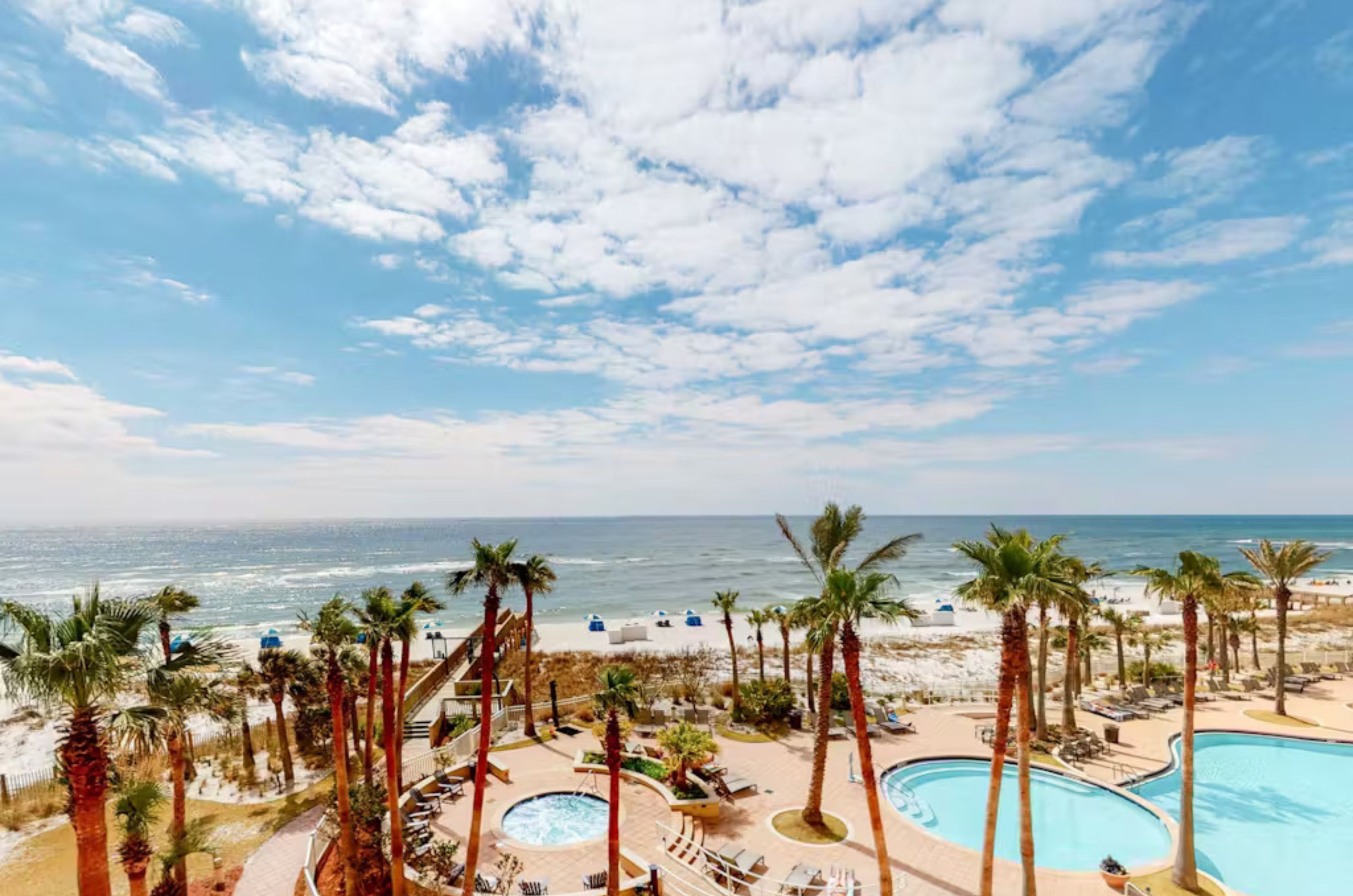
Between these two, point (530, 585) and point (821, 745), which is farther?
point (530, 585)

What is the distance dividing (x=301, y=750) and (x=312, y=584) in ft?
251

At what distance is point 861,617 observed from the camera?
14.0 metres

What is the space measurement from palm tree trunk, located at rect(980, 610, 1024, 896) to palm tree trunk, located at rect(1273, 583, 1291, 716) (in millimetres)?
21549

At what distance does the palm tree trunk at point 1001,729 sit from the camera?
12.9 meters

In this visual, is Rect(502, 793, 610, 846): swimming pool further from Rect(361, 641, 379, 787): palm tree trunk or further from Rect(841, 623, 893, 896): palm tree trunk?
Rect(841, 623, 893, 896): palm tree trunk

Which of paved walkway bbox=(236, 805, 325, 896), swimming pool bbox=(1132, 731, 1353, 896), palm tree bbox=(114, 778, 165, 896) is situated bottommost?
paved walkway bbox=(236, 805, 325, 896)

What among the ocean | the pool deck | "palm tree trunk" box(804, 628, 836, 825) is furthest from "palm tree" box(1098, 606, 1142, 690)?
"palm tree trunk" box(804, 628, 836, 825)

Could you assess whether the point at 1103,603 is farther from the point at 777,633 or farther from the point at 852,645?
the point at 852,645

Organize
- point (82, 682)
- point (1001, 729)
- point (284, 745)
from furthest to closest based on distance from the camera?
1. point (284, 745)
2. point (1001, 729)
3. point (82, 682)

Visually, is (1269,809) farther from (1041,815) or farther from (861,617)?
(861,617)

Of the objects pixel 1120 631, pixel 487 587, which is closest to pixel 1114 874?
pixel 487 587

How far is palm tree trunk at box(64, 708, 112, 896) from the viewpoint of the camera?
8539mm

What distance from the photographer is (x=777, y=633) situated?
59.2 metres

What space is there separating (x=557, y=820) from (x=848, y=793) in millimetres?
9432
